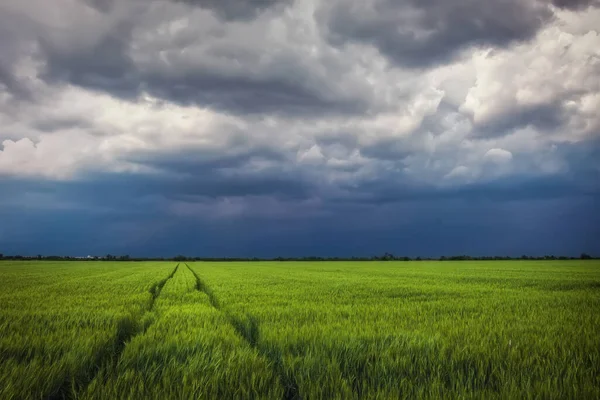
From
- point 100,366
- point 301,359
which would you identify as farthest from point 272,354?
point 100,366

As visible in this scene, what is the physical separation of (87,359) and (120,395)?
1087mm

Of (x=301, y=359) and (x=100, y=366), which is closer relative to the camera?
(x=301, y=359)

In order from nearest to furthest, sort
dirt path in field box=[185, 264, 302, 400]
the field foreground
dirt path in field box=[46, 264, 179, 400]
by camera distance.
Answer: the field foreground < dirt path in field box=[46, 264, 179, 400] < dirt path in field box=[185, 264, 302, 400]

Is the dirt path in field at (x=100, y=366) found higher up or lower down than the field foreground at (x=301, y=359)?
lower down

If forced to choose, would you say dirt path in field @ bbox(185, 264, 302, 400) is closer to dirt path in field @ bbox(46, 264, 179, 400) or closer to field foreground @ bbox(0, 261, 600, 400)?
field foreground @ bbox(0, 261, 600, 400)

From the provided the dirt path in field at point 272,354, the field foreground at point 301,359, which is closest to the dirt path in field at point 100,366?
the field foreground at point 301,359

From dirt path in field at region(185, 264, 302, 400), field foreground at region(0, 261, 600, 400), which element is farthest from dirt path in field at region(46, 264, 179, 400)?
dirt path in field at region(185, 264, 302, 400)

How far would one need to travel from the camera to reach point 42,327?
5516 mm

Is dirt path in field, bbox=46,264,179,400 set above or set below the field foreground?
below

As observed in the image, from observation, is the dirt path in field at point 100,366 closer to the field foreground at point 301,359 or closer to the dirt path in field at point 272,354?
the field foreground at point 301,359

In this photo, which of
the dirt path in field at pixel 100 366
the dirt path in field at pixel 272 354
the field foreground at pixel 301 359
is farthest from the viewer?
the dirt path in field at pixel 272 354

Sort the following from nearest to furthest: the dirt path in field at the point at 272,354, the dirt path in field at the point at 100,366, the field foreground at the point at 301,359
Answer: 1. the field foreground at the point at 301,359
2. the dirt path in field at the point at 100,366
3. the dirt path in field at the point at 272,354

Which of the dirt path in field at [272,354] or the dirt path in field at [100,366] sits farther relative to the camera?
the dirt path in field at [272,354]

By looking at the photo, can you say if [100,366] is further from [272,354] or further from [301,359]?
[301,359]
